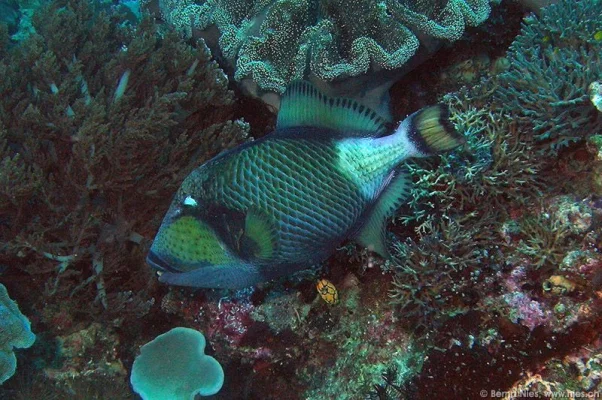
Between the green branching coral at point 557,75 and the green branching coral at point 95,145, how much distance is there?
82.2 inches

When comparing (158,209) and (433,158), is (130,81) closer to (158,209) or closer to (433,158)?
(158,209)

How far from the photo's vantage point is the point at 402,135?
2.27 m

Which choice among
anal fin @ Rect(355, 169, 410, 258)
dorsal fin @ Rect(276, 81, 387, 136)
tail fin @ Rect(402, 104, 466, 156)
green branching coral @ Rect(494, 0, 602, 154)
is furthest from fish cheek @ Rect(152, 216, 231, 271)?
green branching coral @ Rect(494, 0, 602, 154)

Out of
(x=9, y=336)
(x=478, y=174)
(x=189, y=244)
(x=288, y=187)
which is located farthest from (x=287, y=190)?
(x=9, y=336)

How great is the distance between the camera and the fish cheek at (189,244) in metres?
2.17

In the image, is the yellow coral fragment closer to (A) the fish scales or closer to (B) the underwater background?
(B) the underwater background

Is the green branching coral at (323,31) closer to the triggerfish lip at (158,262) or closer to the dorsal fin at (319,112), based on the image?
the dorsal fin at (319,112)

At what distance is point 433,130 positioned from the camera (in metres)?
2.21

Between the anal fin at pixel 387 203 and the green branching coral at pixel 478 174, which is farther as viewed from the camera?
the green branching coral at pixel 478 174

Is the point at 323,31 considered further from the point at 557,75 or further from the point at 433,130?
the point at 557,75

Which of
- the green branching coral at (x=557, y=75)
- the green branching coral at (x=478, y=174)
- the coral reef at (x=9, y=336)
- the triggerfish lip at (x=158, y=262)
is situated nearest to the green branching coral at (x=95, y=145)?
the coral reef at (x=9, y=336)

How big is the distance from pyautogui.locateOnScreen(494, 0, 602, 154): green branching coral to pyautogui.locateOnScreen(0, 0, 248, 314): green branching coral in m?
2.09

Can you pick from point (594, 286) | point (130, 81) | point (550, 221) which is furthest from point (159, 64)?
point (594, 286)

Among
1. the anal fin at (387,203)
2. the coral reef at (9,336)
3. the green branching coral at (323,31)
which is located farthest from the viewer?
the green branching coral at (323,31)
